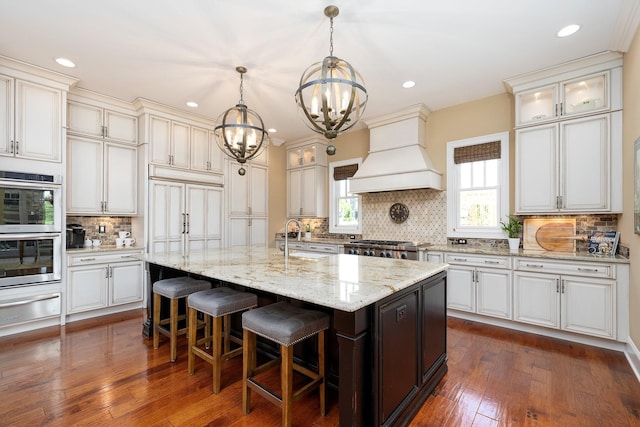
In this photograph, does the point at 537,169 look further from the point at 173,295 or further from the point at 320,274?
the point at 173,295

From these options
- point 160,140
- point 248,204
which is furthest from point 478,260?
point 160,140

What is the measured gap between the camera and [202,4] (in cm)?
239

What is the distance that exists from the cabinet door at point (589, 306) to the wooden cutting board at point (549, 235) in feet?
2.04

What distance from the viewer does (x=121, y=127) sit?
4.33 metres

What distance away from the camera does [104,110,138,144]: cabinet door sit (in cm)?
421

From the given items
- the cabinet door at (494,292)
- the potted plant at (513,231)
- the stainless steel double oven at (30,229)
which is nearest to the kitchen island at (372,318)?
the cabinet door at (494,292)

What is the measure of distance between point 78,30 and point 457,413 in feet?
14.1

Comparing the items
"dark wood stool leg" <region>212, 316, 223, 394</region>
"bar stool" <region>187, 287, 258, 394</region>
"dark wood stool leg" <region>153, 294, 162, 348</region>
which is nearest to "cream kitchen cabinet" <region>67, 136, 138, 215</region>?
"dark wood stool leg" <region>153, 294, 162, 348</region>

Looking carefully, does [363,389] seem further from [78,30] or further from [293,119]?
[293,119]

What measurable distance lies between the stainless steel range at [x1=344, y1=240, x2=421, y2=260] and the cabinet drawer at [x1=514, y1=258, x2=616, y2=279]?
3.86 feet

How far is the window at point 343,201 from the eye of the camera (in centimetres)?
554

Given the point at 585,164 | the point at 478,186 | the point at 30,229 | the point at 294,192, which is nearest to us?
the point at 585,164

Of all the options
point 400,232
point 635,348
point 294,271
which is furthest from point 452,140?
point 294,271

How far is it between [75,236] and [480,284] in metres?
5.12
